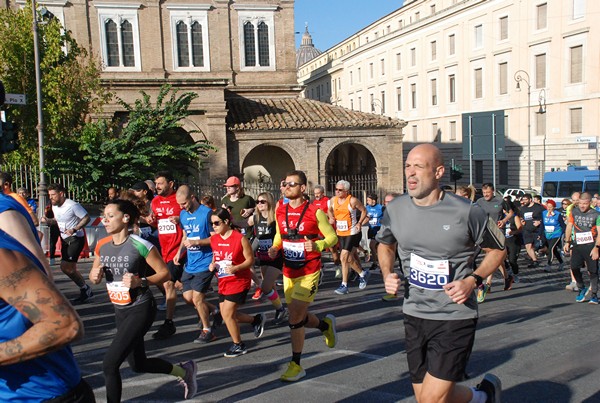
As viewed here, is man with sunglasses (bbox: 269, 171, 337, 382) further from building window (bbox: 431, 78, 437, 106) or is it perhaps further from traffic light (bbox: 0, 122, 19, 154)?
building window (bbox: 431, 78, 437, 106)

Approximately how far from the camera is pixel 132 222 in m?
5.35

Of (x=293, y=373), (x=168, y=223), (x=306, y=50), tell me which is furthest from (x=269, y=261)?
(x=306, y=50)

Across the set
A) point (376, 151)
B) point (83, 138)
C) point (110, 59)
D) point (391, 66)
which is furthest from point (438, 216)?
point (391, 66)

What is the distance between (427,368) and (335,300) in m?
6.24

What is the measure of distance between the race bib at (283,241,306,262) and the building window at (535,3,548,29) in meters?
42.4

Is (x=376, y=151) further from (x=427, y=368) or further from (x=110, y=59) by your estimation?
(x=427, y=368)

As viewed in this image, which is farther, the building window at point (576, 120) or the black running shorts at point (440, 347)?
the building window at point (576, 120)

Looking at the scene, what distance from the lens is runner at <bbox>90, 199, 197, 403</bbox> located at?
4.98 metres

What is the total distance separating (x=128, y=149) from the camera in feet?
64.1

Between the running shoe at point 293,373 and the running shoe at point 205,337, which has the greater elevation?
the running shoe at point 293,373

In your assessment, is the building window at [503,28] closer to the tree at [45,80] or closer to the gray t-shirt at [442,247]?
the tree at [45,80]

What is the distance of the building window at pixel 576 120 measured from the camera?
40688 mm

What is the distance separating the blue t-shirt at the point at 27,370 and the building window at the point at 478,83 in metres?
50.8

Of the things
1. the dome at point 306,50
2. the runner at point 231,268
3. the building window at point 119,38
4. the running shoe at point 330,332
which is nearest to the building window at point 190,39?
the building window at point 119,38
